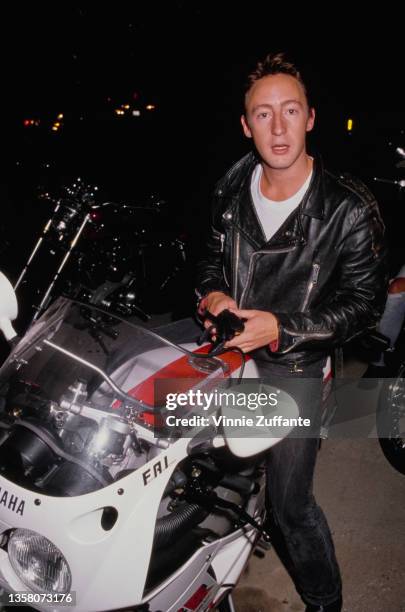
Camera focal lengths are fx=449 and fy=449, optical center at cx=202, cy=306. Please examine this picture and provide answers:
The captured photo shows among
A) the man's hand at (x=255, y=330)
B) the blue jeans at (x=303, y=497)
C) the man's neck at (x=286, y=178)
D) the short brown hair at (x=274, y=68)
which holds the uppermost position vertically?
the short brown hair at (x=274, y=68)

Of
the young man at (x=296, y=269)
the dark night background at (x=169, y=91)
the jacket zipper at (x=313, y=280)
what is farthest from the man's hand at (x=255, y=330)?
the dark night background at (x=169, y=91)

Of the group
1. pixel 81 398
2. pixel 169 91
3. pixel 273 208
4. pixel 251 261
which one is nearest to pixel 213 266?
pixel 251 261

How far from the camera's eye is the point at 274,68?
1944 mm

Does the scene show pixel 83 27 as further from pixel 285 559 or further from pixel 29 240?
pixel 285 559

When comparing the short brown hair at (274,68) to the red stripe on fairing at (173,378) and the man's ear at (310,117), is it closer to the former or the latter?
the man's ear at (310,117)

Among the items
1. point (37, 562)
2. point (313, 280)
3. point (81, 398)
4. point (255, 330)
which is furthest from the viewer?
point (313, 280)

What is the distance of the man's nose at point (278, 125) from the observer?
1911mm

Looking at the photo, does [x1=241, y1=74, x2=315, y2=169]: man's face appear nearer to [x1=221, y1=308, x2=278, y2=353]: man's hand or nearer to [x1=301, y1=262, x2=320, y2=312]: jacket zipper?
[x1=301, y1=262, x2=320, y2=312]: jacket zipper

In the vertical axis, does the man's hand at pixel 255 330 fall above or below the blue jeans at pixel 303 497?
above

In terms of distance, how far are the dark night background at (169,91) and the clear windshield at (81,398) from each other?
6.35 metres

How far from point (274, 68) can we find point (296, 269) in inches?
34.5

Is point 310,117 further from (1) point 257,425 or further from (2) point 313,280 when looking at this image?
(1) point 257,425

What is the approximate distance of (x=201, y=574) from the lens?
1782 mm

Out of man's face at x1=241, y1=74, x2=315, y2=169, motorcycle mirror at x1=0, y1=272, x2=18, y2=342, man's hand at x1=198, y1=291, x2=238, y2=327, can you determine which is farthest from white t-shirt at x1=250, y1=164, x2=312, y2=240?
motorcycle mirror at x1=0, y1=272, x2=18, y2=342
